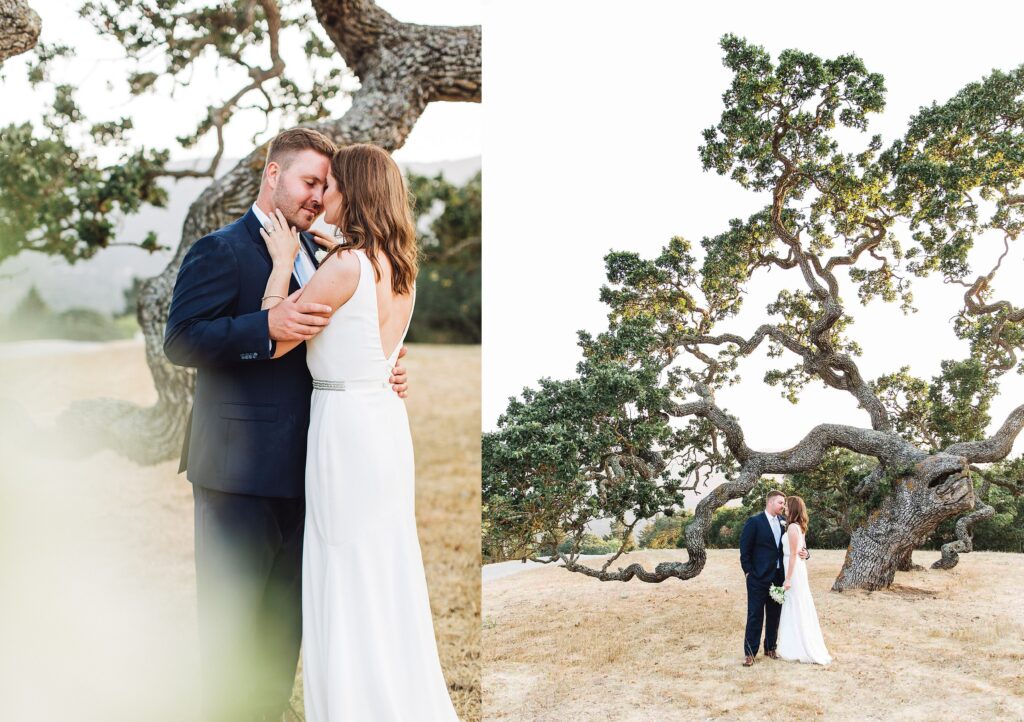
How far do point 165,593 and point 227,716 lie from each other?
2.99 meters

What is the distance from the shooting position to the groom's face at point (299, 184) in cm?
256

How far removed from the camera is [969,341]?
3.82 meters

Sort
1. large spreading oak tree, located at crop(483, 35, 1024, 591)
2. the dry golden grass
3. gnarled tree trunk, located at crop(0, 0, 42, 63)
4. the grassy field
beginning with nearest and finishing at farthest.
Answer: gnarled tree trunk, located at crop(0, 0, 42, 63), the dry golden grass, large spreading oak tree, located at crop(483, 35, 1024, 591), the grassy field

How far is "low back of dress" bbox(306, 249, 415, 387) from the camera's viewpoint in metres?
2.49

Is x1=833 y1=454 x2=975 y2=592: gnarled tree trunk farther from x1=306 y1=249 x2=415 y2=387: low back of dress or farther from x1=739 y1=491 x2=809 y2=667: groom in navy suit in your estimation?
x1=306 y1=249 x2=415 y2=387: low back of dress

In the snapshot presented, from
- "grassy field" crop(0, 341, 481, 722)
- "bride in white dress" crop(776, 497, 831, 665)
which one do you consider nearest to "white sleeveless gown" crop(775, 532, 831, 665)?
"bride in white dress" crop(776, 497, 831, 665)

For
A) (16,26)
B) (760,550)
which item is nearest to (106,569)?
(16,26)

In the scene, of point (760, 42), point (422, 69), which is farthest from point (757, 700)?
point (422, 69)

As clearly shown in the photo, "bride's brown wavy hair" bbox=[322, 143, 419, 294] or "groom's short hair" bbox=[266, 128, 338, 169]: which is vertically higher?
"groom's short hair" bbox=[266, 128, 338, 169]

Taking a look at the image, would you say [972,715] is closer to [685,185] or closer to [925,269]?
[925,269]

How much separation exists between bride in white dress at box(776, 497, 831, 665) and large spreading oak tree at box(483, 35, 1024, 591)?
0.61 feet

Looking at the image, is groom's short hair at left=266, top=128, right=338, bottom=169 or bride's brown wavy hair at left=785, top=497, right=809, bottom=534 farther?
bride's brown wavy hair at left=785, top=497, right=809, bottom=534

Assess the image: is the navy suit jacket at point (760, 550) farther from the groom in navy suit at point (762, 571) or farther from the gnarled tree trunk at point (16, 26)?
the gnarled tree trunk at point (16, 26)

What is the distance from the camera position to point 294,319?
2.38 metres
